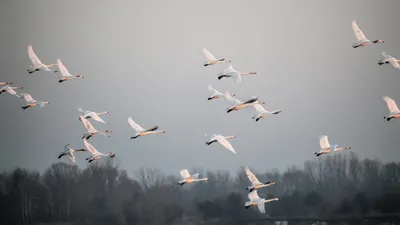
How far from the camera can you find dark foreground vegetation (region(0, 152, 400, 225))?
28844mm

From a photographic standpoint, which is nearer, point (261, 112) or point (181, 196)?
point (261, 112)

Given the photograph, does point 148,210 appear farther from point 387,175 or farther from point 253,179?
point 387,175

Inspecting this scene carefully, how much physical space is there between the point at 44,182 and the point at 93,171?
6.58 ft

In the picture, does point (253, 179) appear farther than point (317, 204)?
No

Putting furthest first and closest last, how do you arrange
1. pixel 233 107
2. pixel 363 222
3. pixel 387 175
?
1. pixel 387 175
2. pixel 363 222
3. pixel 233 107

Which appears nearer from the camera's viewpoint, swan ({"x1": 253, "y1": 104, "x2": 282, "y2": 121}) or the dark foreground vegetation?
swan ({"x1": 253, "y1": 104, "x2": 282, "y2": 121})

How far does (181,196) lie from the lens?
30.1 m

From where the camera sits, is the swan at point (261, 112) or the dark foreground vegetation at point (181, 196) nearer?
the swan at point (261, 112)

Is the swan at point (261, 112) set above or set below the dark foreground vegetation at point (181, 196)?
above

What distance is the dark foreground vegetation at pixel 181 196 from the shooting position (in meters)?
28.8

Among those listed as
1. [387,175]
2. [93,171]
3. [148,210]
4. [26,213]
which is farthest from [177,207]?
[387,175]

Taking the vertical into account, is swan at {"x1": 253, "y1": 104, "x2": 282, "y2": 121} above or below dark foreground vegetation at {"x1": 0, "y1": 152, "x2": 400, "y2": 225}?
above

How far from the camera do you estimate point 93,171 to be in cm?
3056

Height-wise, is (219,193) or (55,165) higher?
(55,165)
